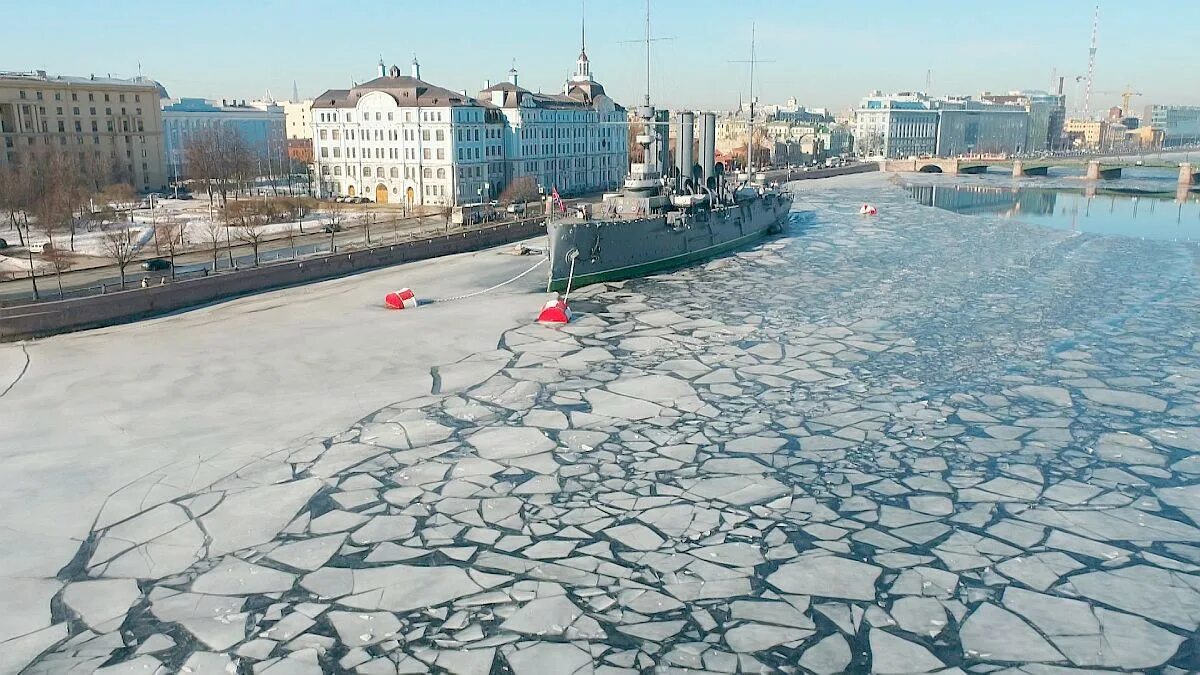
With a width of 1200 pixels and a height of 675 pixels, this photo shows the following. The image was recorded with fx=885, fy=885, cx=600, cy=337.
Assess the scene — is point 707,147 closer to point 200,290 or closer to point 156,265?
point 200,290

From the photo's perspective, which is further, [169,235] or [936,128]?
[936,128]

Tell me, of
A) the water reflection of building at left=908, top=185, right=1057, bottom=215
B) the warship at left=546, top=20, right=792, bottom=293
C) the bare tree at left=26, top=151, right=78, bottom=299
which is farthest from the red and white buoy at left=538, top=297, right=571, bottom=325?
the water reflection of building at left=908, top=185, right=1057, bottom=215

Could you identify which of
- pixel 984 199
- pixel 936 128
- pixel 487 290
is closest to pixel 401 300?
pixel 487 290

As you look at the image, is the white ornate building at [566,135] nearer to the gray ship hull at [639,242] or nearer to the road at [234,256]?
the road at [234,256]

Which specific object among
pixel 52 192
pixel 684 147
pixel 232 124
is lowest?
pixel 52 192

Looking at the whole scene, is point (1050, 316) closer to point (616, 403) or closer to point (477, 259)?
point (616, 403)

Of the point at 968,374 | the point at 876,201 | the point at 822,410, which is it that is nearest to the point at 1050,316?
the point at 968,374

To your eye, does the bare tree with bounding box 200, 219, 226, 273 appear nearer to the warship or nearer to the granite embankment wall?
the granite embankment wall
